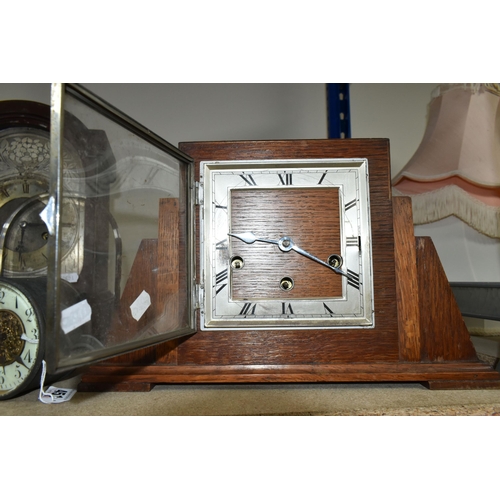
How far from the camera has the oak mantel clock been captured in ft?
2.72

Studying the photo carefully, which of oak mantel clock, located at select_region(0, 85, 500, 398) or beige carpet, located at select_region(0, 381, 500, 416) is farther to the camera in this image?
oak mantel clock, located at select_region(0, 85, 500, 398)

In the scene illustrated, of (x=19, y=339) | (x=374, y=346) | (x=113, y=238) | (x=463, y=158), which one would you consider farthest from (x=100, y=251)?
(x=463, y=158)

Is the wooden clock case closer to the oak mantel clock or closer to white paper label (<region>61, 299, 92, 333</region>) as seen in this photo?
the oak mantel clock

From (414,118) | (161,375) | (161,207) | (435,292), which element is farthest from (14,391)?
(414,118)

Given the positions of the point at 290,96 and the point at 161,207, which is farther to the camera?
the point at 290,96

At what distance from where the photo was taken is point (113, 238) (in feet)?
2.45

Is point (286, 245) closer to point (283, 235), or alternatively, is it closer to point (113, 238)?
point (283, 235)

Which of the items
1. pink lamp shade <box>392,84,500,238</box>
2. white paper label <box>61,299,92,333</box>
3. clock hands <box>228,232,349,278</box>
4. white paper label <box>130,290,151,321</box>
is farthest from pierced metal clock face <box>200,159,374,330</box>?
pink lamp shade <box>392,84,500,238</box>

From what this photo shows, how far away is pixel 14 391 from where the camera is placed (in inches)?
32.6

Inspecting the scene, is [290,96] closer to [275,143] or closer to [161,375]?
[275,143]

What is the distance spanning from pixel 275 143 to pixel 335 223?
231mm

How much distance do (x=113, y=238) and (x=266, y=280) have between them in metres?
0.34

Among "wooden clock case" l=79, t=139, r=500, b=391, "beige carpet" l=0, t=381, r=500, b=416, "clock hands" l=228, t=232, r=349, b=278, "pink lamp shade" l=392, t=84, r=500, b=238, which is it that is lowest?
"beige carpet" l=0, t=381, r=500, b=416

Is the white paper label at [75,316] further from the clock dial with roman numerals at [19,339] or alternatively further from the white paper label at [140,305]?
the clock dial with roman numerals at [19,339]
